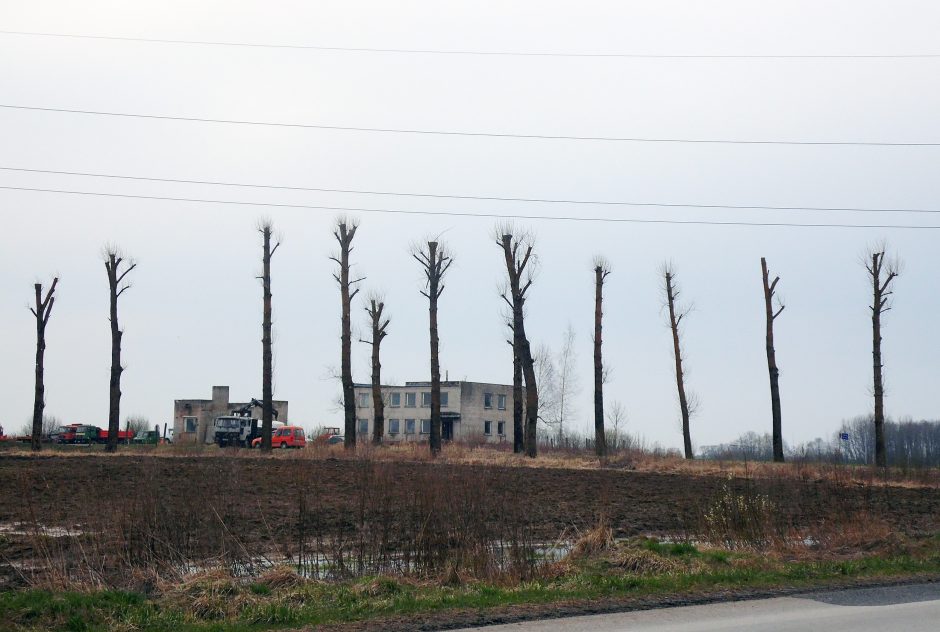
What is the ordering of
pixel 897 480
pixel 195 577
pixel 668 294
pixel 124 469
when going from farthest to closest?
Result: pixel 668 294 < pixel 897 480 < pixel 124 469 < pixel 195 577

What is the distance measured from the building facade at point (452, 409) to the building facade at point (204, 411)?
691 inches

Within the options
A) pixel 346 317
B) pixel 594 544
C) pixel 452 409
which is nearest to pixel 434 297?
pixel 346 317

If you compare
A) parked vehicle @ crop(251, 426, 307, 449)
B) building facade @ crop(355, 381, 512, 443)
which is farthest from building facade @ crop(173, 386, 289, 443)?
building facade @ crop(355, 381, 512, 443)

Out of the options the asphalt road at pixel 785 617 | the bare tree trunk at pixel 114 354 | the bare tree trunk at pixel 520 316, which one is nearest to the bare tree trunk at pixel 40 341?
the bare tree trunk at pixel 114 354

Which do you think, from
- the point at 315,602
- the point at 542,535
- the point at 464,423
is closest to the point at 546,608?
the point at 315,602

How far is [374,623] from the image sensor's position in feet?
32.6

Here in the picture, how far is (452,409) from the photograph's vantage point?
99.3 meters

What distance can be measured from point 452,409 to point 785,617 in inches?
3527

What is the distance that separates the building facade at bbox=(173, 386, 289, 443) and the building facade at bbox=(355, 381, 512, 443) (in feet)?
57.6

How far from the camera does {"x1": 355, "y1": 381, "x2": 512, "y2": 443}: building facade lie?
327ft

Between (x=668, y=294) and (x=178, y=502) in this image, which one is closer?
(x=178, y=502)

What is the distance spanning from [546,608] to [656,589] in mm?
1991

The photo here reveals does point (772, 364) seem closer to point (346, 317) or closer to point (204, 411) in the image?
point (346, 317)

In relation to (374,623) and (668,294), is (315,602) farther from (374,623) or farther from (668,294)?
(668,294)
